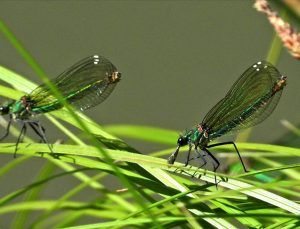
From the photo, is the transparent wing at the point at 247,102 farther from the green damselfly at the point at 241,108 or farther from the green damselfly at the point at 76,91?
the green damselfly at the point at 76,91

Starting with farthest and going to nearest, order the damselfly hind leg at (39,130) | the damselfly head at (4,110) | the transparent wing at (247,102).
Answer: the damselfly head at (4,110) → the damselfly hind leg at (39,130) → the transparent wing at (247,102)

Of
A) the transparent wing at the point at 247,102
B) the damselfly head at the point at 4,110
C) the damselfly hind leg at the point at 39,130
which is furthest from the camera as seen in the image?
the damselfly head at the point at 4,110

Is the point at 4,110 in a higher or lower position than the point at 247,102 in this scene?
higher

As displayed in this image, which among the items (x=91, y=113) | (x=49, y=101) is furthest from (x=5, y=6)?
(x=49, y=101)

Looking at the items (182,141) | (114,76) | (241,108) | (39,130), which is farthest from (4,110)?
(241,108)

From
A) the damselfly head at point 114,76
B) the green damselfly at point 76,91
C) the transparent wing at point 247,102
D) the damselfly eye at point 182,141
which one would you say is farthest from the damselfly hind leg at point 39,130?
the transparent wing at point 247,102

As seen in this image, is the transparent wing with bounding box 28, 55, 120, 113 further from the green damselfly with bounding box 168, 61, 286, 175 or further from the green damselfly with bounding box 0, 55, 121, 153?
the green damselfly with bounding box 168, 61, 286, 175

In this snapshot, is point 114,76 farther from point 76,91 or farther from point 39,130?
point 39,130

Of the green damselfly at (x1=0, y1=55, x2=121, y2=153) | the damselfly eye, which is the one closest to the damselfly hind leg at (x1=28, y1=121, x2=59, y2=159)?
the green damselfly at (x1=0, y1=55, x2=121, y2=153)
